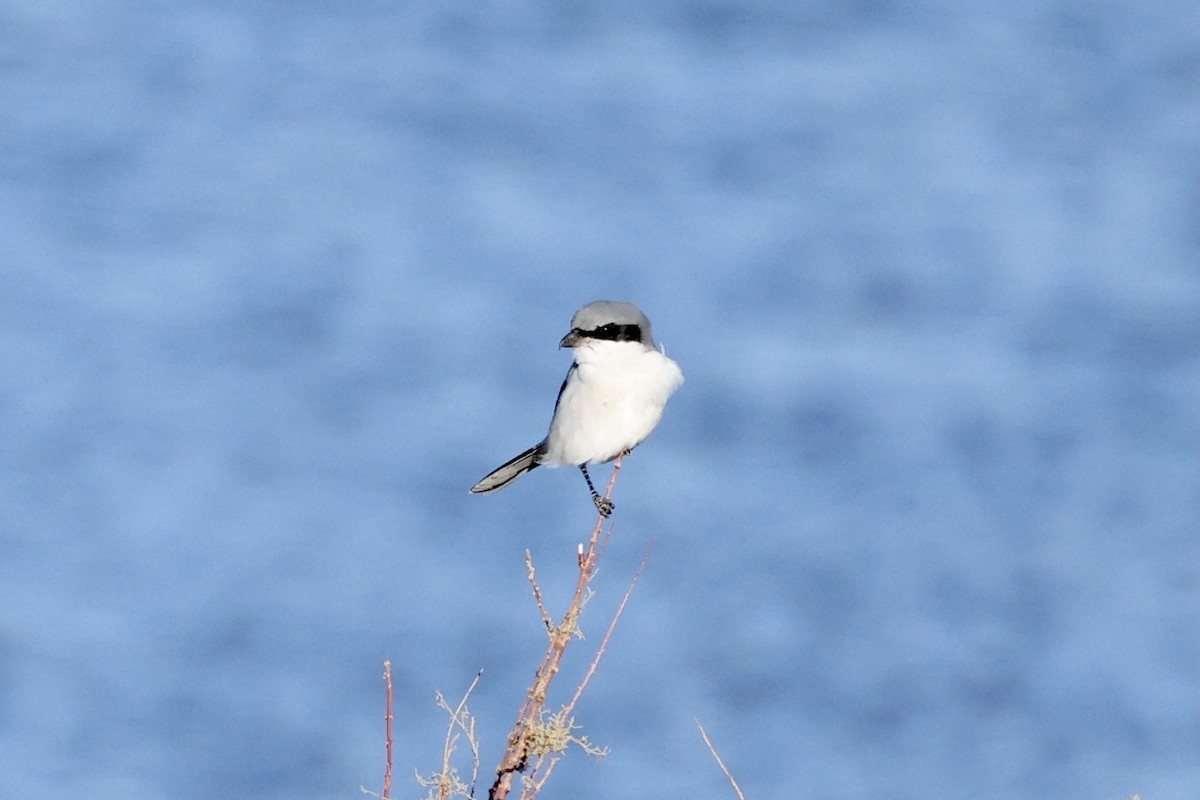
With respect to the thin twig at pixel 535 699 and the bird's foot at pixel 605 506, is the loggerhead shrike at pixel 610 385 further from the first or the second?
the thin twig at pixel 535 699

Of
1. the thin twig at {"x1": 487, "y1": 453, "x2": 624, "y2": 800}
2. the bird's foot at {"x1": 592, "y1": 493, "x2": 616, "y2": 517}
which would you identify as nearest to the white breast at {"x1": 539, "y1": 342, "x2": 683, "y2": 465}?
the bird's foot at {"x1": 592, "y1": 493, "x2": 616, "y2": 517}

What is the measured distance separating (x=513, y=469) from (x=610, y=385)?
0.67 meters

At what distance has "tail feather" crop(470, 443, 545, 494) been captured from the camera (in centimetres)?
549

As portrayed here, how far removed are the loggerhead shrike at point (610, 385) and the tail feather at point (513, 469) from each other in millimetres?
231

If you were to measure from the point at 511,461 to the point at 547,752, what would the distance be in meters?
2.46

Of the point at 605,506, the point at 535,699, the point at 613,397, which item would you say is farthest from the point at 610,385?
the point at 535,699

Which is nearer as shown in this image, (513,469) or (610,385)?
(610,385)

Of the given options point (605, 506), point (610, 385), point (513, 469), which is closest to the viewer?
point (605, 506)

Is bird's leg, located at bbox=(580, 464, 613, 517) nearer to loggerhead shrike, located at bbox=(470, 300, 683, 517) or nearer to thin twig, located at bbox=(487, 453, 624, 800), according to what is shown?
loggerhead shrike, located at bbox=(470, 300, 683, 517)

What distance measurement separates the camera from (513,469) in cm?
555

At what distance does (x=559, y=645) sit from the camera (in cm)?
292

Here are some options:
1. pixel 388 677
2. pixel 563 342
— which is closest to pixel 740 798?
pixel 388 677

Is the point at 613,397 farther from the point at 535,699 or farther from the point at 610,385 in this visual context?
the point at 535,699

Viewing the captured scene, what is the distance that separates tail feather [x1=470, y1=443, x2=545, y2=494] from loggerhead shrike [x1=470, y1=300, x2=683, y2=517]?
231mm
